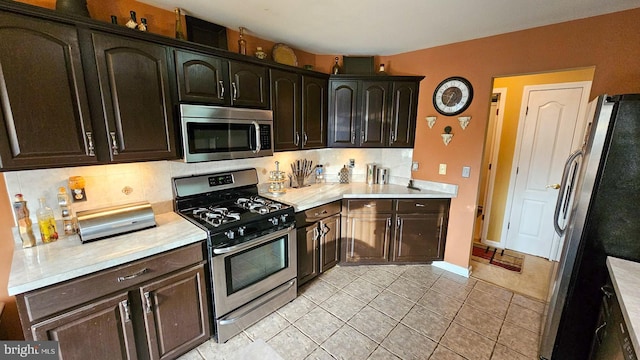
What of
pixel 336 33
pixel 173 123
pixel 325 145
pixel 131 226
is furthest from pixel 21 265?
pixel 336 33

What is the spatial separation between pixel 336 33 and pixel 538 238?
3.65 meters

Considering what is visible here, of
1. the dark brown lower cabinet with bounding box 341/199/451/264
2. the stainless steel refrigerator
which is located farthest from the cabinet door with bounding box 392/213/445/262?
the stainless steel refrigerator

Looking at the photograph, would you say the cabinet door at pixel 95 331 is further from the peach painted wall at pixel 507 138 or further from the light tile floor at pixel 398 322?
the peach painted wall at pixel 507 138

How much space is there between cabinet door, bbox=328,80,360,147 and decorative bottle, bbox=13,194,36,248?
99.8 inches

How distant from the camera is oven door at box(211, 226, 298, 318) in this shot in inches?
73.6

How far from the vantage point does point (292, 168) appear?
309 centimetres

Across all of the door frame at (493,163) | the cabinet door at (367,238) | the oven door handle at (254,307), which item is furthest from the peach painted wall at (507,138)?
the oven door handle at (254,307)

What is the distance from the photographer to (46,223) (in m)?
1.57

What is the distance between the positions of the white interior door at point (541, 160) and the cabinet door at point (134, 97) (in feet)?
13.4

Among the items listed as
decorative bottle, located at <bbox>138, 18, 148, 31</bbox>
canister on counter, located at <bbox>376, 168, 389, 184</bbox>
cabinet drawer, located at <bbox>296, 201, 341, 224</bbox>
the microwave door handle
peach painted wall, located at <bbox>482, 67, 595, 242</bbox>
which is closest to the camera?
decorative bottle, located at <bbox>138, 18, 148, 31</bbox>

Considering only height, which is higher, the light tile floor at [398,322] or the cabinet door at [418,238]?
the cabinet door at [418,238]

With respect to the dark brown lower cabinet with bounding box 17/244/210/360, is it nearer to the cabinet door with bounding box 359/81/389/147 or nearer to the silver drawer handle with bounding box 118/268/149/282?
the silver drawer handle with bounding box 118/268/149/282

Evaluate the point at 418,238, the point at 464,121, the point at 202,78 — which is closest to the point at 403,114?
the point at 464,121

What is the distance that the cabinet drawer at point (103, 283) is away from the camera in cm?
124
